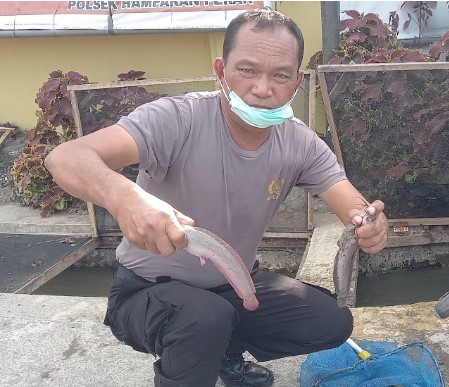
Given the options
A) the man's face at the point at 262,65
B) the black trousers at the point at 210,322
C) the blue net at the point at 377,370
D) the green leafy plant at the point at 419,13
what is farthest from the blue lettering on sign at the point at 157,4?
the blue net at the point at 377,370

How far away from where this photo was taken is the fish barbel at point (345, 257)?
2.65m

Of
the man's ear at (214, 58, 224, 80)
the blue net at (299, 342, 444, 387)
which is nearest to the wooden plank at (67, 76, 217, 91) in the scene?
the man's ear at (214, 58, 224, 80)

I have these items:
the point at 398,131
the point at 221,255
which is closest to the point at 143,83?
the point at 398,131

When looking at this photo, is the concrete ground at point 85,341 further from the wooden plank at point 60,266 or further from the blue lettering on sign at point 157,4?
the blue lettering on sign at point 157,4

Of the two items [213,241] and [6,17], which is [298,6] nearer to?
[6,17]

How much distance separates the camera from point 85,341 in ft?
12.3

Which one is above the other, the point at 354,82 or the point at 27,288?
the point at 354,82

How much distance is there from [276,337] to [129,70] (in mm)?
5963

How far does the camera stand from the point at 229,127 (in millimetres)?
2789

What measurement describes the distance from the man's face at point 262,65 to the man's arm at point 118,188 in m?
0.57

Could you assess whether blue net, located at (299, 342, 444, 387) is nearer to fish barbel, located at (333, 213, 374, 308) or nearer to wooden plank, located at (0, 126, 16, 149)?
fish barbel, located at (333, 213, 374, 308)

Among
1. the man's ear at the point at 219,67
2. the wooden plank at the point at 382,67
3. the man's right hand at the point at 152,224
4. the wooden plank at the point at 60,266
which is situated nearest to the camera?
the man's right hand at the point at 152,224

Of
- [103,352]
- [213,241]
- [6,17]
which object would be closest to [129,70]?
[6,17]

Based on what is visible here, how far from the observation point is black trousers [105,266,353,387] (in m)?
2.48
